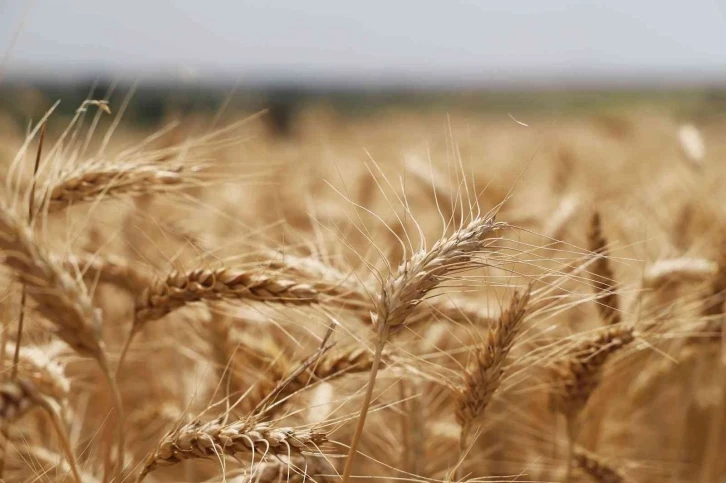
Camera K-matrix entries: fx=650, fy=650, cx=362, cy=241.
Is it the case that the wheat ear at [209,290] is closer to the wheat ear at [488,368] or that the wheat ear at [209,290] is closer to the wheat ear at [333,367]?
the wheat ear at [333,367]

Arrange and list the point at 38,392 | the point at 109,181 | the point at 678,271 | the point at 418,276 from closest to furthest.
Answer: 1. the point at 38,392
2. the point at 418,276
3. the point at 109,181
4. the point at 678,271

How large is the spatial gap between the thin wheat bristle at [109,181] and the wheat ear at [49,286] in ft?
0.82

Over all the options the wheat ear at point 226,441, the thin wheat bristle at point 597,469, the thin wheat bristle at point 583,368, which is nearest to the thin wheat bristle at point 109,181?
the wheat ear at point 226,441

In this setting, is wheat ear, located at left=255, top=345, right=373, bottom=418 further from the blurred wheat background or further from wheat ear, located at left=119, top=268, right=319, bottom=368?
wheat ear, located at left=119, top=268, right=319, bottom=368

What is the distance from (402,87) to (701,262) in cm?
6580

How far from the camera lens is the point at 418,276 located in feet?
3.48

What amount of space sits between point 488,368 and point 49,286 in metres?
0.78

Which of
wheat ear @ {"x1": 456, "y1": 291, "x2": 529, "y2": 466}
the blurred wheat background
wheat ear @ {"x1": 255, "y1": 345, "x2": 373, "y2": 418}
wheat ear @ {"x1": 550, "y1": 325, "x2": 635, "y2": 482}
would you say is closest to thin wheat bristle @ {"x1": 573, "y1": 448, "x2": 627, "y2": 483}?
the blurred wheat background

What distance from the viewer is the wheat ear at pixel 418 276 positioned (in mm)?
1055

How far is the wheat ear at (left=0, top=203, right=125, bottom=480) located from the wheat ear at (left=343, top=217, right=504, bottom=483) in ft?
1.42

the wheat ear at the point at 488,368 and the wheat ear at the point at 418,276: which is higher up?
the wheat ear at the point at 418,276

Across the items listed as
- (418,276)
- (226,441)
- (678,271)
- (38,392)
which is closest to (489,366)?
(418,276)

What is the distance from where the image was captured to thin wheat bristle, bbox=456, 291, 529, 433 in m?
1.24

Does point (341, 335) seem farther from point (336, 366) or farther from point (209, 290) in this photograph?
point (209, 290)
